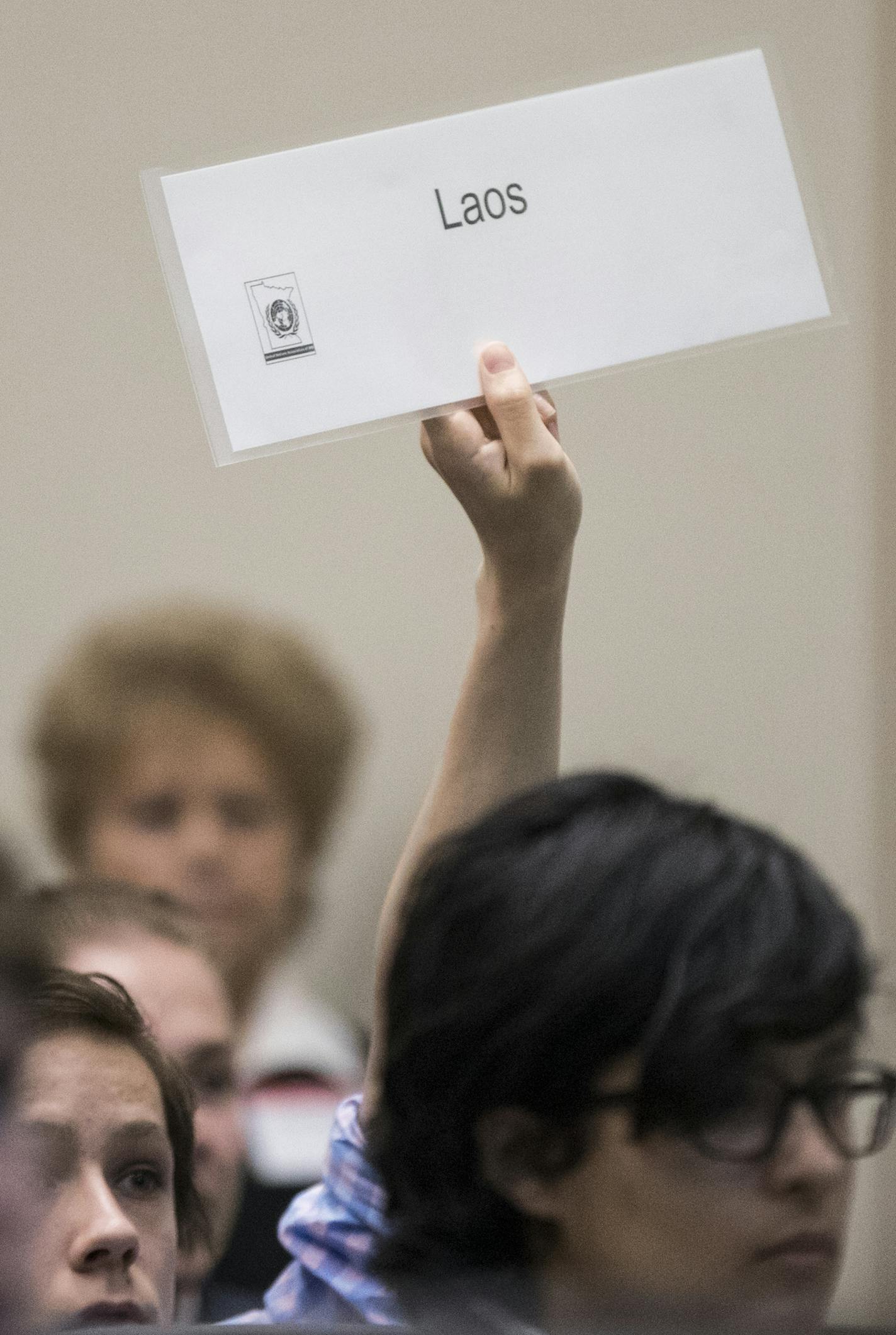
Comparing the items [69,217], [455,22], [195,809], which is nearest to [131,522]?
[69,217]

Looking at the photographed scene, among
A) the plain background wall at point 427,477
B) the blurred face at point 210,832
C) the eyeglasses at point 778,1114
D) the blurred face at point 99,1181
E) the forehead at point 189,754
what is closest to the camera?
the eyeglasses at point 778,1114

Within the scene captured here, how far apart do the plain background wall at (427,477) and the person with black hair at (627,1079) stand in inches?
74.1

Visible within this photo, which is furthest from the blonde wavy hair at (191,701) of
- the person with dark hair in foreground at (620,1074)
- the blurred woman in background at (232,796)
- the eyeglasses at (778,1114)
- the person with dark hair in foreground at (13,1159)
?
the eyeglasses at (778,1114)


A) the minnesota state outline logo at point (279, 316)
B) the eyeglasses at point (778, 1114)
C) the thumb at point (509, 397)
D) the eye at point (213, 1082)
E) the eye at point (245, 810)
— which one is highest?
the minnesota state outline logo at point (279, 316)

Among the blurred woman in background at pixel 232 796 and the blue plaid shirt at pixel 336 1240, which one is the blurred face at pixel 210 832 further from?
the blue plaid shirt at pixel 336 1240

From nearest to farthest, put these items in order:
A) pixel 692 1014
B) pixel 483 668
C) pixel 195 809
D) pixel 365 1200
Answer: pixel 692 1014 → pixel 365 1200 → pixel 483 668 → pixel 195 809

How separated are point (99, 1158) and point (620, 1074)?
326 mm

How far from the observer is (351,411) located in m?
0.86

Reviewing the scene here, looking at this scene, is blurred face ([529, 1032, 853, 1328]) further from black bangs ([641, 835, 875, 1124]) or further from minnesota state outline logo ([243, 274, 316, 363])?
minnesota state outline logo ([243, 274, 316, 363])

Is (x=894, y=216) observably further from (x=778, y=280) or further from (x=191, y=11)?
(x=778, y=280)

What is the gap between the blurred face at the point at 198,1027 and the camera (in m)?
1.14

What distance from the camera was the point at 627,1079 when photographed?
609mm

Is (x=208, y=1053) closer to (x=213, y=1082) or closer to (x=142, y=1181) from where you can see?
(x=213, y=1082)

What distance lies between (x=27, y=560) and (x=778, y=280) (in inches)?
77.3
